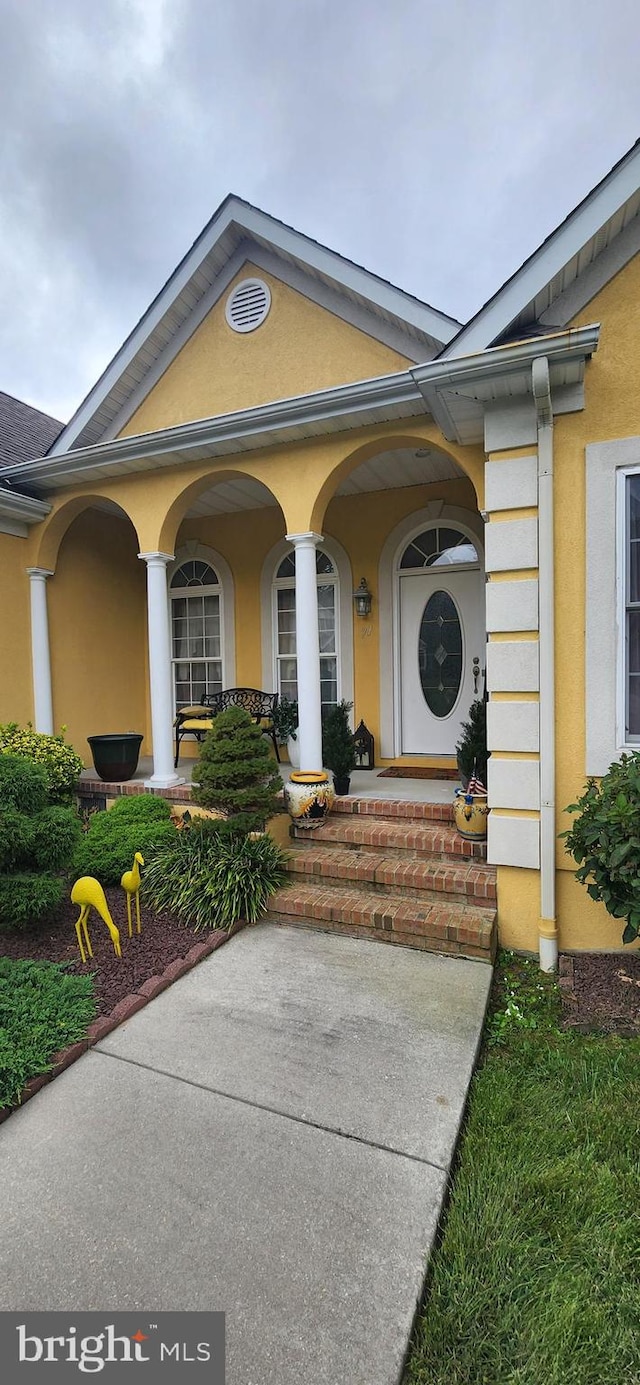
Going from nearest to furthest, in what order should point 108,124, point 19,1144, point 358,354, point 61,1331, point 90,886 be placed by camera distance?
point 61,1331, point 19,1144, point 90,886, point 358,354, point 108,124

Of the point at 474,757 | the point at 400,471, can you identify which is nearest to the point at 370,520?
the point at 400,471

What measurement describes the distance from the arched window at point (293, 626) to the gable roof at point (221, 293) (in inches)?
101

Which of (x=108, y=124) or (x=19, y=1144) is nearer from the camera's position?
(x=19, y=1144)

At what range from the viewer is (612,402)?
3.82 meters

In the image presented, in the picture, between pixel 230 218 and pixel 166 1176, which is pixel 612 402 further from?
Result: pixel 166 1176

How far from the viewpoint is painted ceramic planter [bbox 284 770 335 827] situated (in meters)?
5.13

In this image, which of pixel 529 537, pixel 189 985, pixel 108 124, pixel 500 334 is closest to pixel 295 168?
pixel 108 124

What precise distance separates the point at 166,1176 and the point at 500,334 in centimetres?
475

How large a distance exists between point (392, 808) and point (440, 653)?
231 cm

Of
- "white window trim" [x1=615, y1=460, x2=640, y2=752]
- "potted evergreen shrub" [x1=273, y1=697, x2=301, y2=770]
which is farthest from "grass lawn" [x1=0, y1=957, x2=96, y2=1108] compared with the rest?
"potted evergreen shrub" [x1=273, y1=697, x2=301, y2=770]

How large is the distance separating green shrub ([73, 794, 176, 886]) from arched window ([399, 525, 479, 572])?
3.88 meters

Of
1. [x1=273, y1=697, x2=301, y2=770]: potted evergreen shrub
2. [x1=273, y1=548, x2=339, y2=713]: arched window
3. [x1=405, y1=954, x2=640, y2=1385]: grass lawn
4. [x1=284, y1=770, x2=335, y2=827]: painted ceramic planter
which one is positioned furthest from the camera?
[x1=273, y1=548, x2=339, y2=713]: arched window

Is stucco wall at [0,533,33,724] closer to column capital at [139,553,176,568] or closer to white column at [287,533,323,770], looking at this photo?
column capital at [139,553,176,568]

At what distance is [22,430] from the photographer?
7965mm
